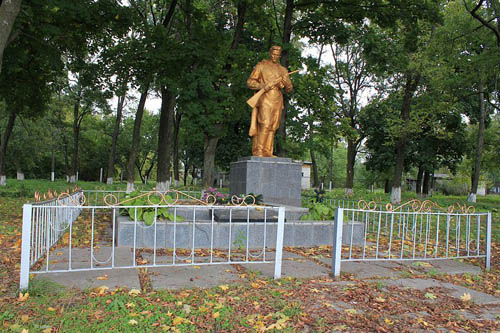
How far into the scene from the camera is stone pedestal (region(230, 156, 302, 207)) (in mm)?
9516

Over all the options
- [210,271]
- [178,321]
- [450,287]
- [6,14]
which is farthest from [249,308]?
[6,14]

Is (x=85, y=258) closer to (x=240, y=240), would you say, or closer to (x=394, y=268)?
(x=240, y=240)

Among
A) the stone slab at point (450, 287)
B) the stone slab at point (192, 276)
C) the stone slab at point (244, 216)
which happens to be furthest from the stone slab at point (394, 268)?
the stone slab at point (192, 276)

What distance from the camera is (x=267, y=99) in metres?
10.0

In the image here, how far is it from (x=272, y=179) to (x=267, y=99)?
208 cm

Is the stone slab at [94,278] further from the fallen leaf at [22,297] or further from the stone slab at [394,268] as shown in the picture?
the stone slab at [394,268]

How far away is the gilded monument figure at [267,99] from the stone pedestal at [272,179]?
58 centimetres

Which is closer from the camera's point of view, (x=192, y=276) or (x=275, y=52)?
(x=192, y=276)

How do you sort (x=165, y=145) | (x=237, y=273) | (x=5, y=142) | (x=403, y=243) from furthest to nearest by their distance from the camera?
1. (x=5, y=142)
2. (x=165, y=145)
3. (x=403, y=243)
4. (x=237, y=273)

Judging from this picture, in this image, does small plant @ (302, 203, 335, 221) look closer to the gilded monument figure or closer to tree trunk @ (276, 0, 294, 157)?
the gilded monument figure

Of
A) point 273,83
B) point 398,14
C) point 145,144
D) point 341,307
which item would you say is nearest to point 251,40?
point 398,14

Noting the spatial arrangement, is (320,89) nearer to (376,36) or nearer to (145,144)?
(376,36)

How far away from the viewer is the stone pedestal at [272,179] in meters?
9.52

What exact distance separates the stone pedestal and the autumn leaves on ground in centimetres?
452
